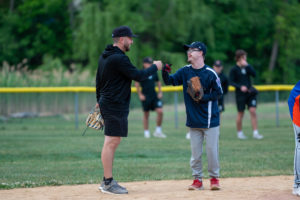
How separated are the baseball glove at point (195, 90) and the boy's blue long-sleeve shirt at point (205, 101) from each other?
0.07 m

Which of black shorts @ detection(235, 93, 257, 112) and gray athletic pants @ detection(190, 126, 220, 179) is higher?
black shorts @ detection(235, 93, 257, 112)

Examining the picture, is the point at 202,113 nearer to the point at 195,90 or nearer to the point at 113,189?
the point at 195,90

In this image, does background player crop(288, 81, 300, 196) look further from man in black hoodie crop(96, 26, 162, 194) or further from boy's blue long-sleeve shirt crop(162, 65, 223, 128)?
man in black hoodie crop(96, 26, 162, 194)

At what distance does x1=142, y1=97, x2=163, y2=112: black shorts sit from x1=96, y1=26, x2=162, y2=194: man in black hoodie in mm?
7028

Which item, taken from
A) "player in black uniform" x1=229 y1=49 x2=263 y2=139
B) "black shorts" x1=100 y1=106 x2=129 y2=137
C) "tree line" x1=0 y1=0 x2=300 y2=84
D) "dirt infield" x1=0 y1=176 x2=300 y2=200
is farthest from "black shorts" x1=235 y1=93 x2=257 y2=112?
"tree line" x1=0 y1=0 x2=300 y2=84

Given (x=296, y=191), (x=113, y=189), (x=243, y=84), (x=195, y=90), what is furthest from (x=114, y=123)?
(x=243, y=84)

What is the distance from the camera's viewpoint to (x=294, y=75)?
4388 centimetres

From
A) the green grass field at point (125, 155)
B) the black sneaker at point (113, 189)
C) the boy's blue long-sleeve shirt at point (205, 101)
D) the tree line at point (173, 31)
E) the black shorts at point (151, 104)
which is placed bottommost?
the green grass field at point (125, 155)

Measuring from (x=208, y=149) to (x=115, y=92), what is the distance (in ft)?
4.80

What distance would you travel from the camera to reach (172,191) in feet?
21.3

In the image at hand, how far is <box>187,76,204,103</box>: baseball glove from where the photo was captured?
20.9 feet

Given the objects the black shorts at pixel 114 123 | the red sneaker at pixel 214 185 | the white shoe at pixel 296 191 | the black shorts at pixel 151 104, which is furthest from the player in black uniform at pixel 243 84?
the black shorts at pixel 114 123

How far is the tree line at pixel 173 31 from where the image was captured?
118 ft

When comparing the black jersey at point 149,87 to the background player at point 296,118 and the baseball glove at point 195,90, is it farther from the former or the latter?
the background player at point 296,118
